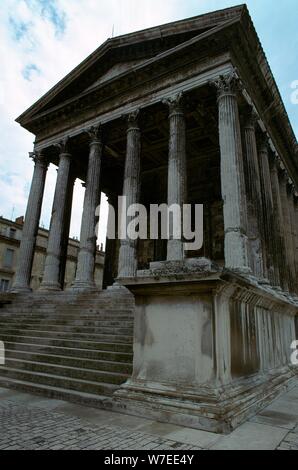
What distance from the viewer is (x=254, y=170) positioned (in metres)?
12.4

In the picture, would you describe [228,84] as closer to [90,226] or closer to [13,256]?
[90,226]

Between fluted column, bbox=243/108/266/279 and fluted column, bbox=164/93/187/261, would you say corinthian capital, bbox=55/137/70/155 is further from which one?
fluted column, bbox=243/108/266/279

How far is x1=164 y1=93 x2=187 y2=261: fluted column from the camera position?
11375 mm

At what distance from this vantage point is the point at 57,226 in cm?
1534

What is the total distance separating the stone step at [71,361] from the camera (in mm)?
6211

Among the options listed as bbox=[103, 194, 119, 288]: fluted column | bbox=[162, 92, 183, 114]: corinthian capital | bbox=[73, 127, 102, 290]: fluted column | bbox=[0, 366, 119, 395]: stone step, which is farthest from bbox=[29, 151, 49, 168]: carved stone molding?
bbox=[0, 366, 119, 395]: stone step

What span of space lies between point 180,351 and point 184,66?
12.0m

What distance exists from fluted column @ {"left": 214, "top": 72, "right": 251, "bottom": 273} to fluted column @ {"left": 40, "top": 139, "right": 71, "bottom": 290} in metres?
8.03

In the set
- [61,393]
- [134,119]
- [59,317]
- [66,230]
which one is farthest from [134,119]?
[61,393]

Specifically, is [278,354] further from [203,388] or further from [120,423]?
[120,423]

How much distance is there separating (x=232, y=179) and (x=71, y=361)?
7.56m

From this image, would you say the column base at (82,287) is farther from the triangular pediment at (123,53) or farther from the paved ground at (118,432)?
the triangular pediment at (123,53)

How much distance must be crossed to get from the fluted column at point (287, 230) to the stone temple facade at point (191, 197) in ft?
0.45
